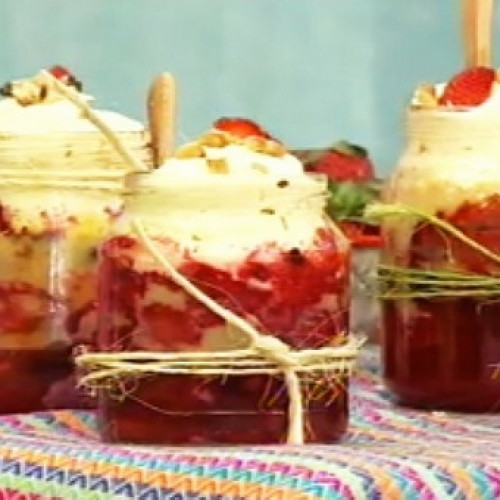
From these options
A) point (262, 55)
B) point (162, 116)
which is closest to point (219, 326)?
point (162, 116)

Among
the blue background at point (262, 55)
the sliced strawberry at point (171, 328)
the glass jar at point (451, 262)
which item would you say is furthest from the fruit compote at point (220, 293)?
the blue background at point (262, 55)

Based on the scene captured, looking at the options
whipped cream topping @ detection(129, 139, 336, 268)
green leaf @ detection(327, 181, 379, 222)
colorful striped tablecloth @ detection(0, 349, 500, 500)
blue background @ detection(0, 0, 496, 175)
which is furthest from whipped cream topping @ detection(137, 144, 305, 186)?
blue background @ detection(0, 0, 496, 175)

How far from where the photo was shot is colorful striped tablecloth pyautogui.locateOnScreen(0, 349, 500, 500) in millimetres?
621

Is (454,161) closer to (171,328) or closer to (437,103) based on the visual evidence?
(437,103)

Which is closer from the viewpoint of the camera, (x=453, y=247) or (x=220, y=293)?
(x=220, y=293)

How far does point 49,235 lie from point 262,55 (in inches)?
34.3

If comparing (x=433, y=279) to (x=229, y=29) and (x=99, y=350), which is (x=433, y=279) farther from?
(x=229, y=29)

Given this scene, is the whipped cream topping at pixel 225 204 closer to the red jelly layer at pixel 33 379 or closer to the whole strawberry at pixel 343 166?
the red jelly layer at pixel 33 379

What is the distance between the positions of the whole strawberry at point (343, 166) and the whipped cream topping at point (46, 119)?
324mm

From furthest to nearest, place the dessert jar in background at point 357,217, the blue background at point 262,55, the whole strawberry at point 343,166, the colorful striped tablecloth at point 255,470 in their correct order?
the blue background at point 262,55, the whole strawberry at point 343,166, the dessert jar in background at point 357,217, the colorful striped tablecloth at point 255,470

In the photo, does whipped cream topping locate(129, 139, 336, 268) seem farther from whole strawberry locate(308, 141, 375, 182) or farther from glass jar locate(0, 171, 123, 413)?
whole strawberry locate(308, 141, 375, 182)

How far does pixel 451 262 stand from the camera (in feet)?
2.70

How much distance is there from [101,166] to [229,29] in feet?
2.79

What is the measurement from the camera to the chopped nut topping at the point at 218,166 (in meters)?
0.72
